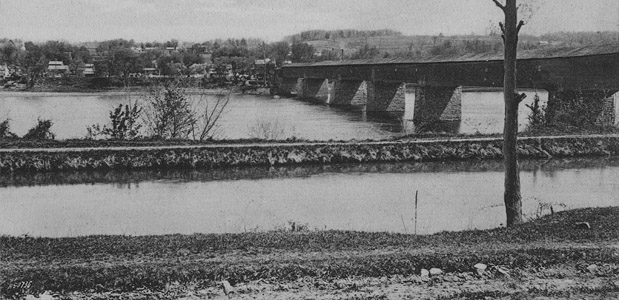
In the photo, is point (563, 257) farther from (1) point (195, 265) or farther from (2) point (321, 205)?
(2) point (321, 205)

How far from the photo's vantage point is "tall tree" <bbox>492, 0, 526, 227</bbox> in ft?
47.6

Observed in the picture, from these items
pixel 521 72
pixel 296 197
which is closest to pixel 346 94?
pixel 521 72

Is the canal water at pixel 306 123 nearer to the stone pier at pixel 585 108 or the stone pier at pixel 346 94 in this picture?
the stone pier at pixel 585 108

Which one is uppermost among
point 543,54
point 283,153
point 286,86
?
point 543,54

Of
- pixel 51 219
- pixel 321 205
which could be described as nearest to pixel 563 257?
pixel 321 205

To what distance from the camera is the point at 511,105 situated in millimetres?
14766

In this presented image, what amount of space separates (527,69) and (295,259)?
33.6m

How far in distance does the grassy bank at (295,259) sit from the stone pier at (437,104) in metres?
40.6

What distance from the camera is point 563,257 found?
10406 millimetres

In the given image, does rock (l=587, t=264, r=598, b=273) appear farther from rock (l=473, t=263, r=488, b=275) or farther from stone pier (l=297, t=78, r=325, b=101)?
stone pier (l=297, t=78, r=325, b=101)

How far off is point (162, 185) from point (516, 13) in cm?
Answer: 1455

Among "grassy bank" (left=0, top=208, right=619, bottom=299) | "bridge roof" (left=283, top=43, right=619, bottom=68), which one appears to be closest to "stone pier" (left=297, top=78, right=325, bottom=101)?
"bridge roof" (left=283, top=43, right=619, bottom=68)

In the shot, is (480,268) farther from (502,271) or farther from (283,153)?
(283,153)

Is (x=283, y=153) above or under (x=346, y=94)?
under
